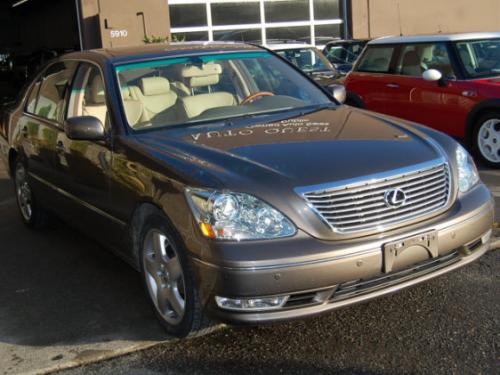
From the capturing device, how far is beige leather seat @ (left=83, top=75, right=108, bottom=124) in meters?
4.58

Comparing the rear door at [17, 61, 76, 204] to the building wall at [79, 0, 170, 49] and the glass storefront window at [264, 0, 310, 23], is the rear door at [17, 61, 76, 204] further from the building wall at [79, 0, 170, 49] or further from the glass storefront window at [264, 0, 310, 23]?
the glass storefront window at [264, 0, 310, 23]

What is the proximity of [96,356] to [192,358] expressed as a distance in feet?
1.74

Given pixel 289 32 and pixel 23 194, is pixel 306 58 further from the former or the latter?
pixel 289 32

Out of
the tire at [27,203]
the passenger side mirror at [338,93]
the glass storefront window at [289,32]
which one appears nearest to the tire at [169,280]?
the passenger side mirror at [338,93]

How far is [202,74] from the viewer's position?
4.83 metres

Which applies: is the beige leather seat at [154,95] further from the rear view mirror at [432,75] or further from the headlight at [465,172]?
the rear view mirror at [432,75]

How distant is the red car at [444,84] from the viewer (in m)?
7.39

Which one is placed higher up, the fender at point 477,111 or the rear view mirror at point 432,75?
the rear view mirror at point 432,75

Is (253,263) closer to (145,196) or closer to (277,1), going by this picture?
(145,196)

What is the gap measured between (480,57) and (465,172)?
4.49 m

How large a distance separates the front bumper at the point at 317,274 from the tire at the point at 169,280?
175 mm

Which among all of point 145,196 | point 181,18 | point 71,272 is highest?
point 181,18

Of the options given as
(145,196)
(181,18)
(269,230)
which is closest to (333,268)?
(269,230)

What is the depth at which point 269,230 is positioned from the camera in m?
3.17
